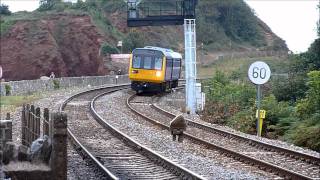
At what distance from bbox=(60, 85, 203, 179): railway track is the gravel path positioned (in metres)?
0.49

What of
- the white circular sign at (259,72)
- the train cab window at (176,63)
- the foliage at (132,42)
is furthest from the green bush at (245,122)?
the foliage at (132,42)

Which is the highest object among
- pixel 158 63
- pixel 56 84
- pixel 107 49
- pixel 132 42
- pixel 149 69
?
pixel 132 42

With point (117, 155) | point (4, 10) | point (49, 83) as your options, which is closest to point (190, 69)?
point (117, 155)

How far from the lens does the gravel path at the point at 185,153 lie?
14.1m

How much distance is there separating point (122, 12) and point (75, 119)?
73.7 meters

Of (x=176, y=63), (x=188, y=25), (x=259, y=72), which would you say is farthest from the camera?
(x=176, y=63)

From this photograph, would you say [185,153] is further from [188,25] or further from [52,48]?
[52,48]

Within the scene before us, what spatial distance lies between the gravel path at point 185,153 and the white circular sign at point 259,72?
2873 millimetres

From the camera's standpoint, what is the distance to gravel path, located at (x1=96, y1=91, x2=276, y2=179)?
46.2 feet

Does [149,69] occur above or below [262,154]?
above

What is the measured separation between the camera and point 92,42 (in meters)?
78.8

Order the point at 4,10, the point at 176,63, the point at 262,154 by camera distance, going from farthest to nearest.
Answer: the point at 4,10
the point at 176,63
the point at 262,154

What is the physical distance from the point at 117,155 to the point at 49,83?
110 feet

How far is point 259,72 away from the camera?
20.8 meters
